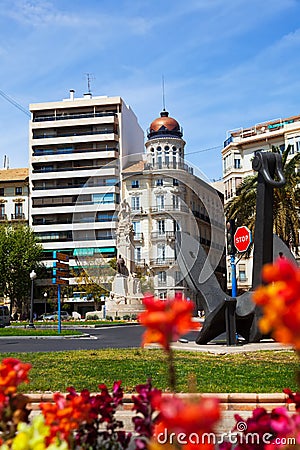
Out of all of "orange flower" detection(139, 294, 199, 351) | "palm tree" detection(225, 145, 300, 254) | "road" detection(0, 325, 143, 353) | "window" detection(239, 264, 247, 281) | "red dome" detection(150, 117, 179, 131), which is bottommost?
"road" detection(0, 325, 143, 353)

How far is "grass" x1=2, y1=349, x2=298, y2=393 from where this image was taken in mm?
9547

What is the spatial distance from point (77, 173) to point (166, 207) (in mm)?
12321

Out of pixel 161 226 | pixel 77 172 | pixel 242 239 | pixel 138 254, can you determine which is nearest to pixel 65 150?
pixel 77 172

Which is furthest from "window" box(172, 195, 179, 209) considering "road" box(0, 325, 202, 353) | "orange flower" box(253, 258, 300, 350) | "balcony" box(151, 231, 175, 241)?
"orange flower" box(253, 258, 300, 350)

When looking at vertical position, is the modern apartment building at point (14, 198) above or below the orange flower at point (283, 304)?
above

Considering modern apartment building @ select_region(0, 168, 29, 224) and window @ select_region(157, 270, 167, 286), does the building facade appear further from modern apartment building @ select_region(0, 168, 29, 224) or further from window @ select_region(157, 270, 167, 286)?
window @ select_region(157, 270, 167, 286)

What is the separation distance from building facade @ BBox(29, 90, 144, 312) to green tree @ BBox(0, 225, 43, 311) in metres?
8.22

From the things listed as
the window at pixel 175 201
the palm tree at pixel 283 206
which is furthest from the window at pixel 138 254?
the palm tree at pixel 283 206

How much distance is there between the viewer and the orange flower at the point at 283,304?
1.87m

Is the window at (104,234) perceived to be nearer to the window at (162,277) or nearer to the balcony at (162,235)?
the balcony at (162,235)

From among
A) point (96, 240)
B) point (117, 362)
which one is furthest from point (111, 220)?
point (117, 362)

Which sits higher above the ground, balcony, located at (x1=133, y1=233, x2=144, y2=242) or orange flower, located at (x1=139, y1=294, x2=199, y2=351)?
balcony, located at (x1=133, y1=233, x2=144, y2=242)

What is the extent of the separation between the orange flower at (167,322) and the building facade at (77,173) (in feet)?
248

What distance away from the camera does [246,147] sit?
6869 cm
